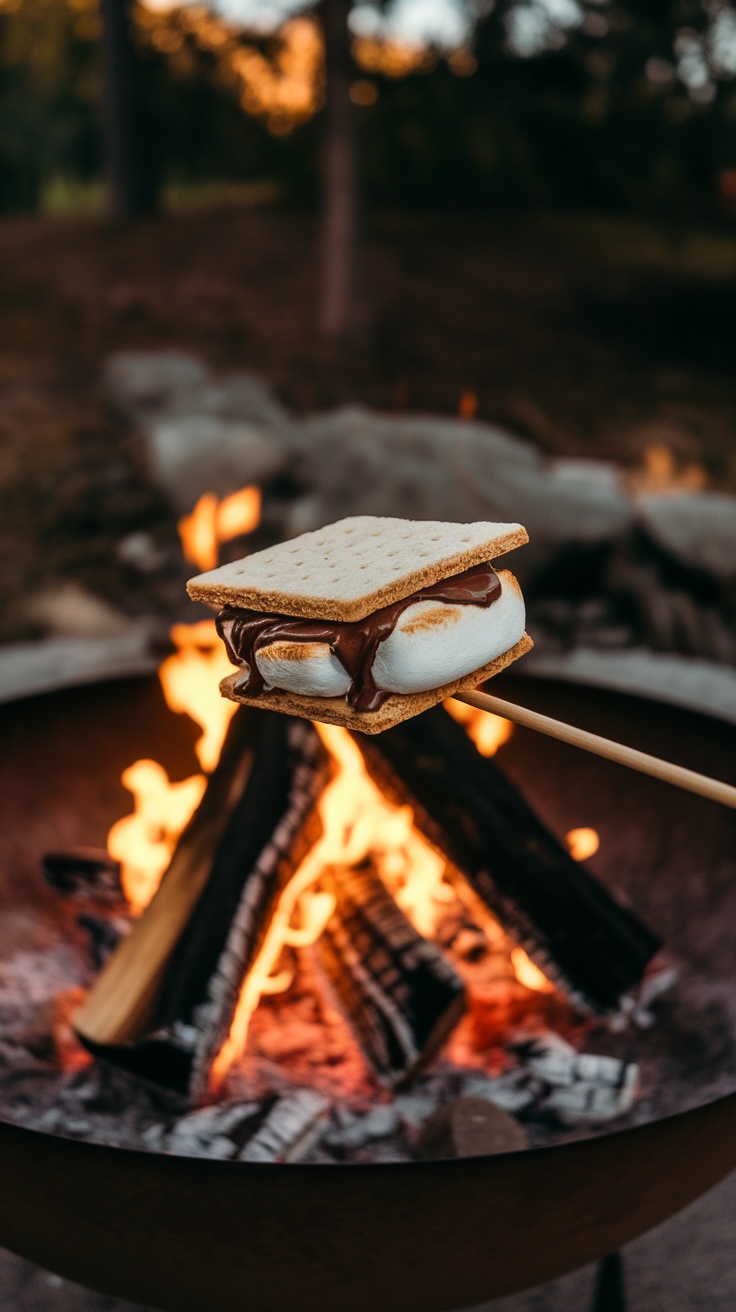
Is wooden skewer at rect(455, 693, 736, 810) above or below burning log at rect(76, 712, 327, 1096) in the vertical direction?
above

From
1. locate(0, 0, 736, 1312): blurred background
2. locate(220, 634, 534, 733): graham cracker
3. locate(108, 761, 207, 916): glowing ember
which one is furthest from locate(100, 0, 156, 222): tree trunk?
locate(220, 634, 534, 733): graham cracker

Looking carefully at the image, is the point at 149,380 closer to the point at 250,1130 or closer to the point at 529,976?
the point at 529,976

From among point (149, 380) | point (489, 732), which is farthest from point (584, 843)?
point (149, 380)

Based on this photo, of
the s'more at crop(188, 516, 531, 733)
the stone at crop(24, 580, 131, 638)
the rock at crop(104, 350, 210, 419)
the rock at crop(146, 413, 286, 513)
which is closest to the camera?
the s'more at crop(188, 516, 531, 733)

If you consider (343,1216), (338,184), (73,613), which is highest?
(338,184)

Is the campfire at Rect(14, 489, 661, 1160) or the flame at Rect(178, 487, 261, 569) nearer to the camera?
the campfire at Rect(14, 489, 661, 1160)

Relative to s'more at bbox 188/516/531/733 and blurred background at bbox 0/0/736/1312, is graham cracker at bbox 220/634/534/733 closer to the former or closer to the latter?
s'more at bbox 188/516/531/733
